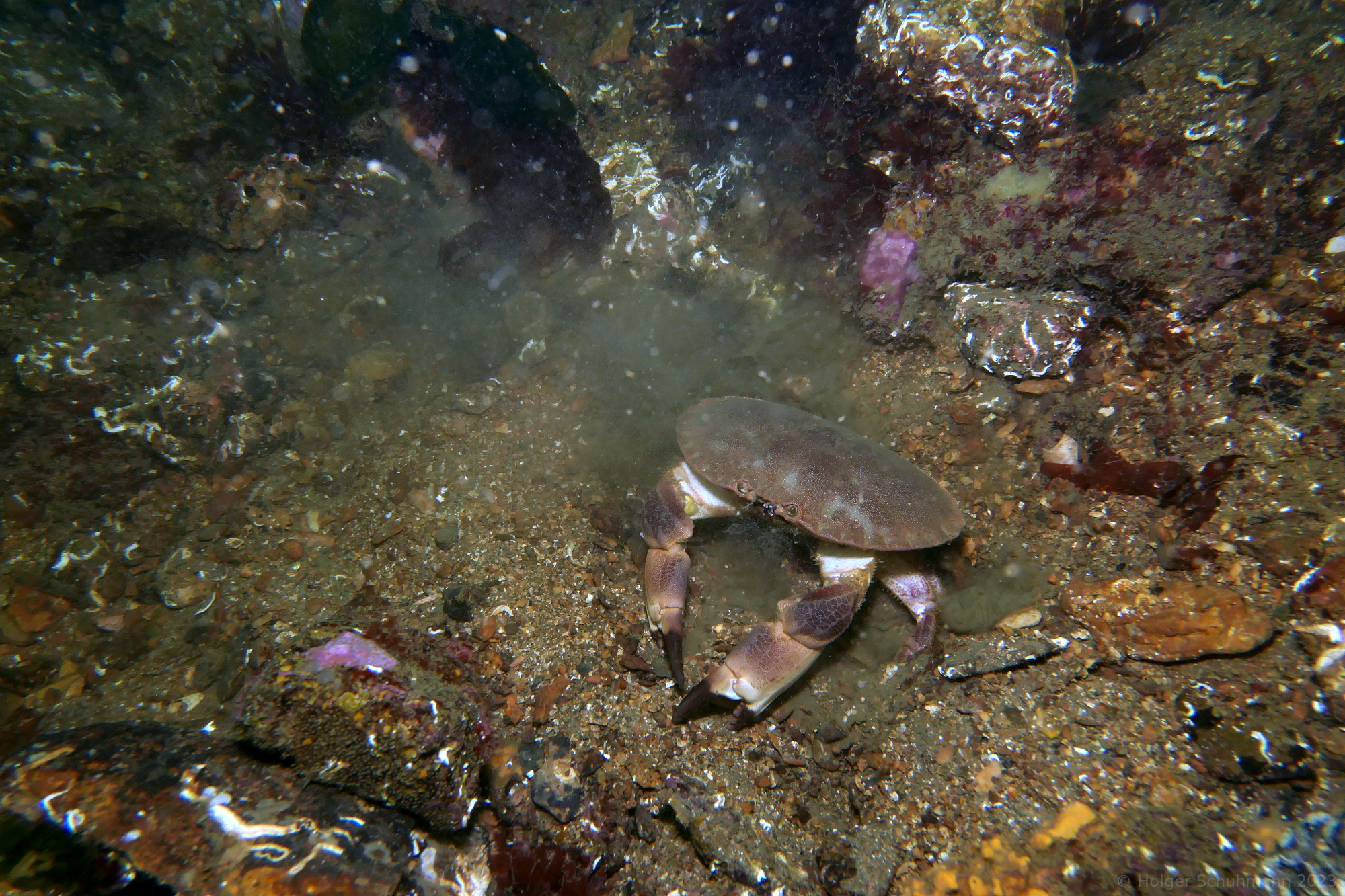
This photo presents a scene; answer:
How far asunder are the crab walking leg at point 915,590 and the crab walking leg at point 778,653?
41 centimetres

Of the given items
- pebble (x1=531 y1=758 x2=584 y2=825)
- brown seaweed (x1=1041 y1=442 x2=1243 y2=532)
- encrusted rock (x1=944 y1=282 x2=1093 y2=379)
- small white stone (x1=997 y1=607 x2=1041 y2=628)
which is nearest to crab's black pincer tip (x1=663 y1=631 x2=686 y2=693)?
pebble (x1=531 y1=758 x2=584 y2=825)

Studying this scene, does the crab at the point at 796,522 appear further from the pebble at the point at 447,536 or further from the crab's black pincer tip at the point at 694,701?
the pebble at the point at 447,536

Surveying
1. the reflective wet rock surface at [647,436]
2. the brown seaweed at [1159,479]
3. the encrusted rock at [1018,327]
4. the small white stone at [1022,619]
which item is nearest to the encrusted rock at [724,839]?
the reflective wet rock surface at [647,436]

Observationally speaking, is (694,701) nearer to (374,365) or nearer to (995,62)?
(374,365)

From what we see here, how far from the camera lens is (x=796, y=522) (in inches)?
141

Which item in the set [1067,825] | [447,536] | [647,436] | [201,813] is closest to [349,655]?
[201,813]

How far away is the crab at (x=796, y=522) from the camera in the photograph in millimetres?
3418

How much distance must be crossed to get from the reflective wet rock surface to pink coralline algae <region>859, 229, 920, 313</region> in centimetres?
4

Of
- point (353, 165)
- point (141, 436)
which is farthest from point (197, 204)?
point (141, 436)

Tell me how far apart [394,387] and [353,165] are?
2777 millimetres

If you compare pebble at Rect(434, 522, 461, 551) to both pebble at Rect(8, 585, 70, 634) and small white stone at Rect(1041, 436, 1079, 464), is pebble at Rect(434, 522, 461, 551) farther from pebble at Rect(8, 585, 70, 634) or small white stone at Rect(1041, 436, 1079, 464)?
small white stone at Rect(1041, 436, 1079, 464)

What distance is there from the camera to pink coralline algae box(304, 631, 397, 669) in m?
2.66

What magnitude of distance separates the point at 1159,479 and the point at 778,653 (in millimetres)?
2798

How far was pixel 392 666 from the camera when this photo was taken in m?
2.81
